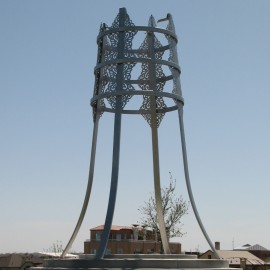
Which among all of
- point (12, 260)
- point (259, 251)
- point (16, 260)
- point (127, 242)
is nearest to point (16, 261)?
point (16, 260)

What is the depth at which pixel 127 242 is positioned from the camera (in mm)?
51625

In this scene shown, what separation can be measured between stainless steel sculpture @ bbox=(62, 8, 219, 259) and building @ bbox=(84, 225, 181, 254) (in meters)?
29.3

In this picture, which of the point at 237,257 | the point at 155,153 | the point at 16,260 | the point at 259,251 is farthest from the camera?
the point at 259,251

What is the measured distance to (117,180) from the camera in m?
18.0

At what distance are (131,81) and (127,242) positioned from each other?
3390cm

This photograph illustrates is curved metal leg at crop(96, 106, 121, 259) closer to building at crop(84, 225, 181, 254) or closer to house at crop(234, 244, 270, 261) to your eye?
building at crop(84, 225, 181, 254)

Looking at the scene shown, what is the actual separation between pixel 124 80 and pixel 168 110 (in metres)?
3.08

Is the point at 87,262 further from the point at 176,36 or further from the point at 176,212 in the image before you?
the point at 176,212

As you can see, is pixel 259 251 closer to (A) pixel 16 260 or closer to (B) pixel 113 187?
(A) pixel 16 260

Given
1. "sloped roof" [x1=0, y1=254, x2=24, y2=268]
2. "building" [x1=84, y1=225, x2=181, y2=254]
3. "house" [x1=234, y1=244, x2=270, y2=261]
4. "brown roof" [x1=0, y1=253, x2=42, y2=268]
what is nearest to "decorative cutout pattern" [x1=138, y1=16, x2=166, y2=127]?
"building" [x1=84, y1=225, x2=181, y2=254]

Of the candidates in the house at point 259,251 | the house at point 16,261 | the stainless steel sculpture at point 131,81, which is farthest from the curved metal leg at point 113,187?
the house at point 259,251

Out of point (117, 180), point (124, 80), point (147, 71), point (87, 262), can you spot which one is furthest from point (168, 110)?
point (87, 262)

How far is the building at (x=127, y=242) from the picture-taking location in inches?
2013

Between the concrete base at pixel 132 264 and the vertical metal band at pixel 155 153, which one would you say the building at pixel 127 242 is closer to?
the vertical metal band at pixel 155 153
